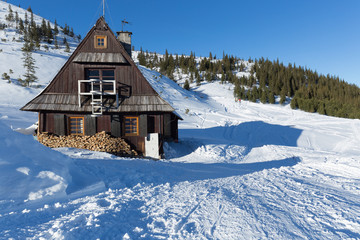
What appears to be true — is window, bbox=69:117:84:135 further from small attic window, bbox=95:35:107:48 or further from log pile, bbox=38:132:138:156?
small attic window, bbox=95:35:107:48

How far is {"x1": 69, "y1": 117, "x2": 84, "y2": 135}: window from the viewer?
1144cm

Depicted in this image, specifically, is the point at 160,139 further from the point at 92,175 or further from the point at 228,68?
the point at 228,68

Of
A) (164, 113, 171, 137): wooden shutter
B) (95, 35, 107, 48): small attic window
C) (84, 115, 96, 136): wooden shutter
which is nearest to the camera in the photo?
(84, 115, 96, 136): wooden shutter

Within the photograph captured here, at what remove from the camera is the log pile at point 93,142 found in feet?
35.2

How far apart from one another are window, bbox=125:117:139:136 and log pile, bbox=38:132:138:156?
2.47 ft

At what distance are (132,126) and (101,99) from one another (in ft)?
8.17

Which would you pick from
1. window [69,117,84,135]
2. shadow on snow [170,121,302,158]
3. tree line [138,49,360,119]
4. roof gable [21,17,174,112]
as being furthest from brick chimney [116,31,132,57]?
tree line [138,49,360,119]

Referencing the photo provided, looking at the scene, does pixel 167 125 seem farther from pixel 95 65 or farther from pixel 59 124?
pixel 59 124

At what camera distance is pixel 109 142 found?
10.9m

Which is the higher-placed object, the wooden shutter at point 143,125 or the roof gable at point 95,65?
the roof gable at point 95,65

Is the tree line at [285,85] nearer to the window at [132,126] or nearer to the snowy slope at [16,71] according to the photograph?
the snowy slope at [16,71]

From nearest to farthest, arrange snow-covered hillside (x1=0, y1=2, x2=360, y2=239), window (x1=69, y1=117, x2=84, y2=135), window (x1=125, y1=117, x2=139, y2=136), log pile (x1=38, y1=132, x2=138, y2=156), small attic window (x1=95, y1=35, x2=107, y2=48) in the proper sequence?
1. snow-covered hillside (x1=0, y1=2, x2=360, y2=239)
2. log pile (x1=38, y1=132, x2=138, y2=156)
3. window (x1=69, y1=117, x2=84, y2=135)
4. window (x1=125, y1=117, x2=139, y2=136)
5. small attic window (x1=95, y1=35, x2=107, y2=48)

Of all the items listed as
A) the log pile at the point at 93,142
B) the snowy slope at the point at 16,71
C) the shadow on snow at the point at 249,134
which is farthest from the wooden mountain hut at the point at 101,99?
the snowy slope at the point at 16,71

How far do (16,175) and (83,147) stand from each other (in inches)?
261
